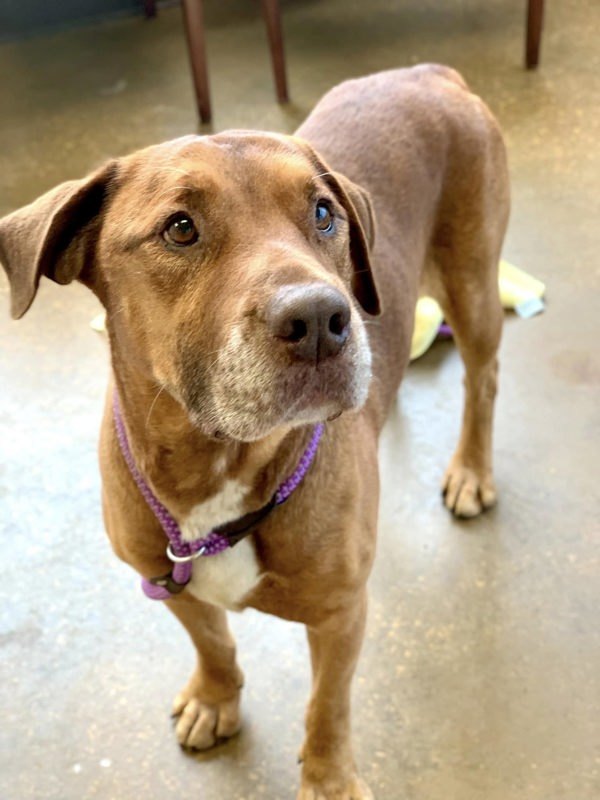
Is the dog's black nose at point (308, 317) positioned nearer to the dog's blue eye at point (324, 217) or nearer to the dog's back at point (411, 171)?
the dog's blue eye at point (324, 217)

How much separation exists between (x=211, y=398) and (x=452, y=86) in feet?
4.49

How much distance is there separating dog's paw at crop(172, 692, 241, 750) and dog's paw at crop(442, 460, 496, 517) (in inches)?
33.5

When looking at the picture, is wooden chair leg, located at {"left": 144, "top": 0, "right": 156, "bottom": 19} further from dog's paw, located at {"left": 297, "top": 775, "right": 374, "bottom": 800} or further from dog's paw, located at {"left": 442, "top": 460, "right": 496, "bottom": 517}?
dog's paw, located at {"left": 297, "top": 775, "right": 374, "bottom": 800}

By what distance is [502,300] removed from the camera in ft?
10.6

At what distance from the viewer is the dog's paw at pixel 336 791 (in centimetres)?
197

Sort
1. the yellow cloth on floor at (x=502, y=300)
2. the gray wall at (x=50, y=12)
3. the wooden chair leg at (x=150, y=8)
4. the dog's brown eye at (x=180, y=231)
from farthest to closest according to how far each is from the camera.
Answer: the wooden chair leg at (x=150, y=8)
the gray wall at (x=50, y=12)
the yellow cloth on floor at (x=502, y=300)
the dog's brown eye at (x=180, y=231)

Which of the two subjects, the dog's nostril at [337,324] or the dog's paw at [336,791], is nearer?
the dog's nostril at [337,324]

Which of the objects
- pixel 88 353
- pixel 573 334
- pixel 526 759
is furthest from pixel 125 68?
pixel 526 759

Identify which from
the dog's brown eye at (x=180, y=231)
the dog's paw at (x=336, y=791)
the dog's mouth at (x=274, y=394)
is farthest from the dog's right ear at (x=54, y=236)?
the dog's paw at (x=336, y=791)

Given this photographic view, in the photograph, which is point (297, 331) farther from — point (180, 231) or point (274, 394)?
point (180, 231)

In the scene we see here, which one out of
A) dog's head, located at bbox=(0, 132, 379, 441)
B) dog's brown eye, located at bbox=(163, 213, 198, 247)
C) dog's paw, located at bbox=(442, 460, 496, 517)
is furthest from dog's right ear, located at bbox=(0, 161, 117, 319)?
dog's paw, located at bbox=(442, 460, 496, 517)

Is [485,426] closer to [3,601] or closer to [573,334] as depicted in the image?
[573,334]

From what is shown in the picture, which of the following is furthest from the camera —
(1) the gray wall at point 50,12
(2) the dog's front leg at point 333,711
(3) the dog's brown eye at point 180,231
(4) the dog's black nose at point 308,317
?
(1) the gray wall at point 50,12

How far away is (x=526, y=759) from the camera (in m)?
2.04
